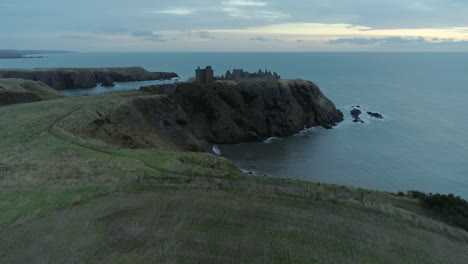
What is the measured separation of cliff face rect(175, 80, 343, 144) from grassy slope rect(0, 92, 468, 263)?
154 ft

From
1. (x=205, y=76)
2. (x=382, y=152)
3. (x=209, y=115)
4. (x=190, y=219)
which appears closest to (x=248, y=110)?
(x=209, y=115)

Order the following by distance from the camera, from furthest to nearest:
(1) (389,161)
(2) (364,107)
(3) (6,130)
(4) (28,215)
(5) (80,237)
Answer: (2) (364,107) → (1) (389,161) → (3) (6,130) → (4) (28,215) → (5) (80,237)

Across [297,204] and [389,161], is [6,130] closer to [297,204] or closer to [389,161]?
[297,204]

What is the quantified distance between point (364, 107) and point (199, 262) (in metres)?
108

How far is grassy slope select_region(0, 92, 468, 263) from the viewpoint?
1493 centimetres

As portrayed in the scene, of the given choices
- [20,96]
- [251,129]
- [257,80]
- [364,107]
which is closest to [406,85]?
[364,107]

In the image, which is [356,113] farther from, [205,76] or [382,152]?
[205,76]

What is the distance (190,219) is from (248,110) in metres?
63.5

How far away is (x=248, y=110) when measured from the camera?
8019 cm

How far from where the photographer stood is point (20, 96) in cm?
6600

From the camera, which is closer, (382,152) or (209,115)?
(382,152)

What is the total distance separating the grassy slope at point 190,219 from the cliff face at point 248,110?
4701cm

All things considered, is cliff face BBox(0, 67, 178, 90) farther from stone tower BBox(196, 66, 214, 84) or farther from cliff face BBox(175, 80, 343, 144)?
cliff face BBox(175, 80, 343, 144)

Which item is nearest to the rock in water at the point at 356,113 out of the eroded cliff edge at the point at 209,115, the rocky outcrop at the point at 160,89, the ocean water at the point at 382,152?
the ocean water at the point at 382,152
